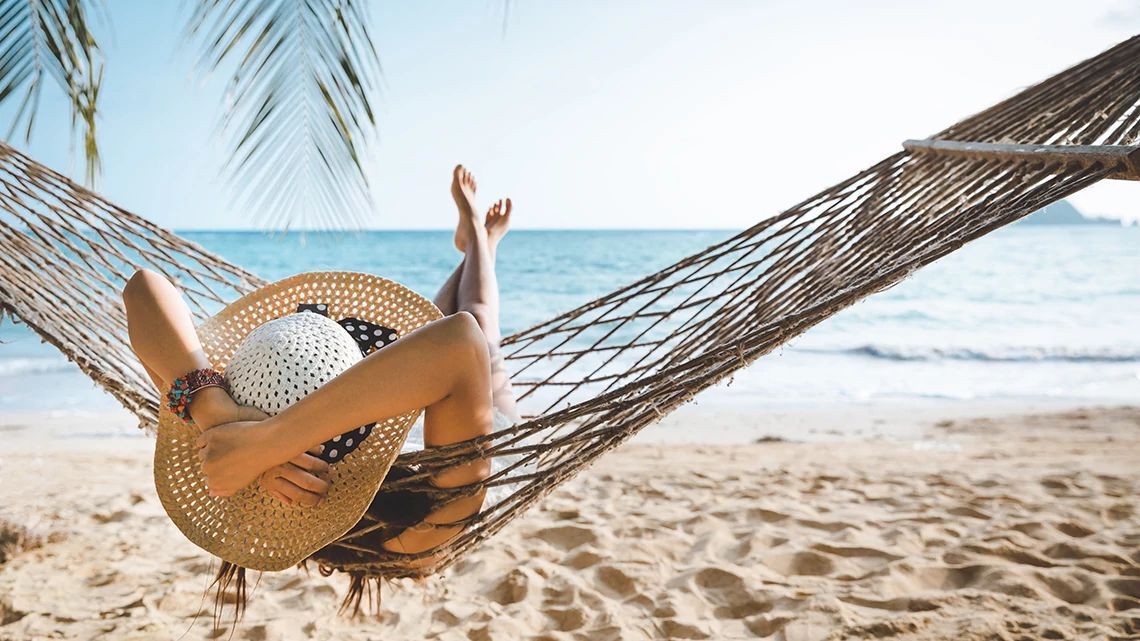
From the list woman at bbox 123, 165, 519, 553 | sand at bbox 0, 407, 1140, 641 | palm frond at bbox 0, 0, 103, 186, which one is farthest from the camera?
sand at bbox 0, 407, 1140, 641

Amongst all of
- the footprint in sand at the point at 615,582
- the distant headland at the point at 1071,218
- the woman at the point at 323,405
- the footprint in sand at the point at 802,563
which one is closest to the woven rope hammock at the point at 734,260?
the woman at the point at 323,405

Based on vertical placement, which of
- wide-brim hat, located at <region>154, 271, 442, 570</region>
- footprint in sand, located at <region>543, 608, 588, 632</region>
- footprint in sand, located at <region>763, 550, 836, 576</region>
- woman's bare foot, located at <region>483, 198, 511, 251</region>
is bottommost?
footprint in sand, located at <region>763, 550, 836, 576</region>

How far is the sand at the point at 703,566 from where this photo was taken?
1.63 meters

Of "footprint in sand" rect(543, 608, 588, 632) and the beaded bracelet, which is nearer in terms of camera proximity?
the beaded bracelet

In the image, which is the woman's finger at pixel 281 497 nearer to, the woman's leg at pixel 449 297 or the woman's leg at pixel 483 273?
the woman's leg at pixel 483 273

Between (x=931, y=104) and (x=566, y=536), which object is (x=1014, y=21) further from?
(x=566, y=536)

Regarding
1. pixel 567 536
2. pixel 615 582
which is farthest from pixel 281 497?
pixel 567 536

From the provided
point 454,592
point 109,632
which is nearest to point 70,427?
point 109,632

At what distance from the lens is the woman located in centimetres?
95

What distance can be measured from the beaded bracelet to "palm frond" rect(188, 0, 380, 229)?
286 mm

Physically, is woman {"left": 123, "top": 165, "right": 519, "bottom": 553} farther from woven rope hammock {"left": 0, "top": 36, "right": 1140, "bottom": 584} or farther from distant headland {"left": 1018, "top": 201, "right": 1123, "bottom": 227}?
distant headland {"left": 1018, "top": 201, "right": 1123, "bottom": 227}

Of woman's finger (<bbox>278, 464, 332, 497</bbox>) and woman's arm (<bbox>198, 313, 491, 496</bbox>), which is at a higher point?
woman's arm (<bbox>198, 313, 491, 496</bbox>)

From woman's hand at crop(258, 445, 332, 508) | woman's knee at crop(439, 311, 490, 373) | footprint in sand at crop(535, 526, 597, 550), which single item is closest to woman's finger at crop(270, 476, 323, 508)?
woman's hand at crop(258, 445, 332, 508)

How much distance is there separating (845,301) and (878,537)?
1107 mm
